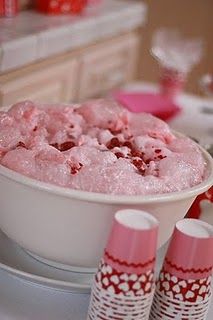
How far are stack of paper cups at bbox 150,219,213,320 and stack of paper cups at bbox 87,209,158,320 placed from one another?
0.04m

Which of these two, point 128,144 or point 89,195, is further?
point 128,144

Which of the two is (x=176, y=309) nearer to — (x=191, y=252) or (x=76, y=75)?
(x=191, y=252)

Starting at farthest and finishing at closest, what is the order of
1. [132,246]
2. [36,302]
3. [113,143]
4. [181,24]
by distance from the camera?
1. [181,24]
2. [113,143]
3. [36,302]
4. [132,246]

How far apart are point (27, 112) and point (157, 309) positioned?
1.16ft

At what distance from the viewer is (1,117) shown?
0.90 meters

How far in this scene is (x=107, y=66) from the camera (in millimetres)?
1857

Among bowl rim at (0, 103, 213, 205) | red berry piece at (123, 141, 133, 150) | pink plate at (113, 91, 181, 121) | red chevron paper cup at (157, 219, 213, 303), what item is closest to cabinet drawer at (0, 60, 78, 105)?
pink plate at (113, 91, 181, 121)

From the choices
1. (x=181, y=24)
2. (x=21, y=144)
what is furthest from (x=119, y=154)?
(x=181, y=24)

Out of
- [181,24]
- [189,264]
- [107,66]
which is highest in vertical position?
[189,264]

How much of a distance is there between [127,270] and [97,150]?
0.74ft

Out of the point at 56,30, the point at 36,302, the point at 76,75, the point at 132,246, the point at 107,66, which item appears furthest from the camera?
the point at 107,66

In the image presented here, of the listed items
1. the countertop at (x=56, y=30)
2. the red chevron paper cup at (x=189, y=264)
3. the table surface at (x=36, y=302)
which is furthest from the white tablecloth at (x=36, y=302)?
the countertop at (x=56, y=30)

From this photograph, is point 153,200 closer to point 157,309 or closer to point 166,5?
point 157,309

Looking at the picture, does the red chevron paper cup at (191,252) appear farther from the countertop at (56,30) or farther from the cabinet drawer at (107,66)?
the cabinet drawer at (107,66)
